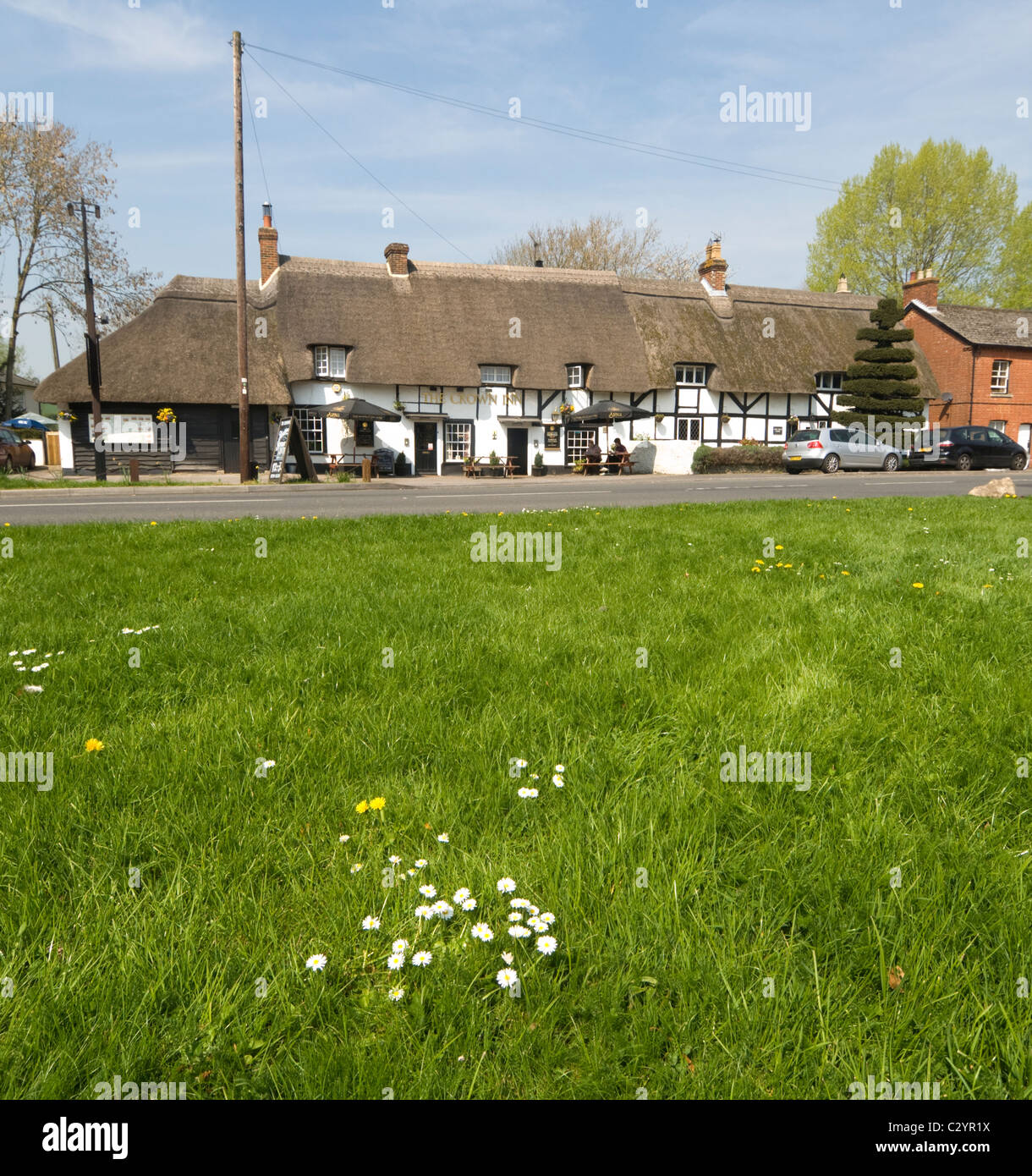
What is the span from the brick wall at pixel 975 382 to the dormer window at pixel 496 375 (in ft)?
76.3

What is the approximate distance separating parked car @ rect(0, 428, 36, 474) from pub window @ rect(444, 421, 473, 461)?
16375mm

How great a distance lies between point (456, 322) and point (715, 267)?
1474cm

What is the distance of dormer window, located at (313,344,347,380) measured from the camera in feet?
104

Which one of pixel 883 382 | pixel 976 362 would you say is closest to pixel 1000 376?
pixel 976 362

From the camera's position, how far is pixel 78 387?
92.0 ft

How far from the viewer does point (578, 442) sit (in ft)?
116

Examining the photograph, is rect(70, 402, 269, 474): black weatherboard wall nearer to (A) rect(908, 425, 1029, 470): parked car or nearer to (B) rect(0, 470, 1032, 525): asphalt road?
(B) rect(0, 470, 1032, 525): asphalt road

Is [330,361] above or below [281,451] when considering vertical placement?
above

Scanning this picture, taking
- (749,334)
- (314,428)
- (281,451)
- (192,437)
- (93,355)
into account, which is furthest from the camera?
(749,334)

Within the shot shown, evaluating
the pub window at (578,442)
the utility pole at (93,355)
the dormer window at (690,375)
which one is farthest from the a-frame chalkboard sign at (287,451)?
the dormer window at (690,375)

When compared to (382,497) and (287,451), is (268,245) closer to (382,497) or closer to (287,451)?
(287,451)

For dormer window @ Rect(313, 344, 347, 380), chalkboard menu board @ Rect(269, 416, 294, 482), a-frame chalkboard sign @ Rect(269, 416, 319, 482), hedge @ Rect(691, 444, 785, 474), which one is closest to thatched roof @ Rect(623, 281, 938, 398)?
hedge @ Rect(691, 444, 785, 474)

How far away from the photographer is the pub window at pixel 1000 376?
3931 centimetres
